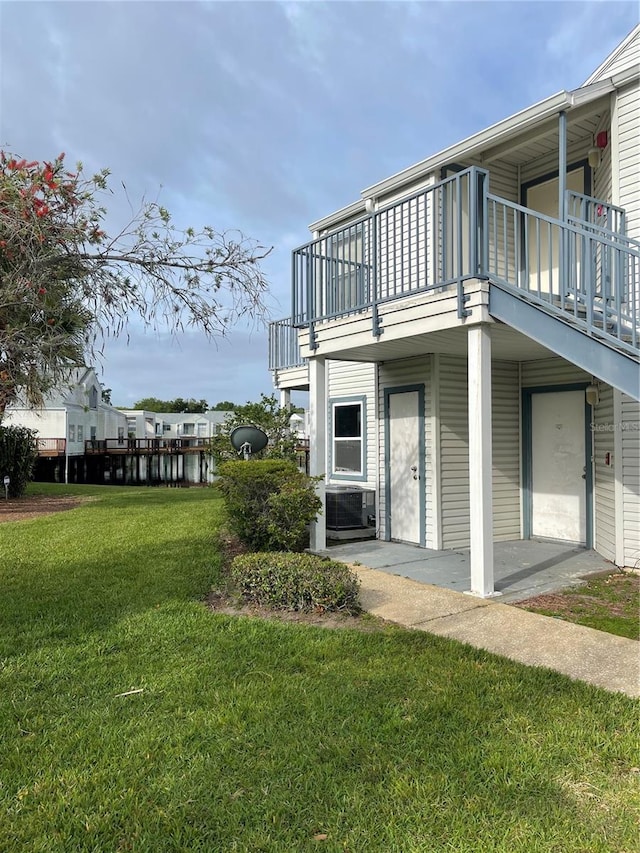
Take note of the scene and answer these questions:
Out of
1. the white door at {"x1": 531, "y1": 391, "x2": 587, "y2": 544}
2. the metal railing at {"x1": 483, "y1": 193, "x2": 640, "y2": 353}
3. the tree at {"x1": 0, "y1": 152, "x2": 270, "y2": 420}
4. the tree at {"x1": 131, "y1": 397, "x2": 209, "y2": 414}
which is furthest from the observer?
the tree at {"x1": 131, "y1": 397, "x2": 209, "y2": 414}

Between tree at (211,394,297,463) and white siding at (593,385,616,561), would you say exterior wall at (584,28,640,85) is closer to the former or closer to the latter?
white siding at (593,385,616,561)

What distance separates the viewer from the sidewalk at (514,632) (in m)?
3.81

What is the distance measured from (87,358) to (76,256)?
2.26ft

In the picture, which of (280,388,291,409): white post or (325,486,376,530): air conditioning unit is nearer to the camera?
(325,486,376,530): air conditioning unit

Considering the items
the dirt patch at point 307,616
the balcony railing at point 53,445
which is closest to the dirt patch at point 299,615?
the dirt patch at point 307,616

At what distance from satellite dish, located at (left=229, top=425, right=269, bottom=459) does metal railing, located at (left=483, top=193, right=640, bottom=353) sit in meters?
3.84

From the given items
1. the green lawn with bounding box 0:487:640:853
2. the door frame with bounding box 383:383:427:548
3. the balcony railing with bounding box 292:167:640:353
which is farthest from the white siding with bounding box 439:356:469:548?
the green lawn with bounding box 0:487:640:853

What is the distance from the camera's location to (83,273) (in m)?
4.05

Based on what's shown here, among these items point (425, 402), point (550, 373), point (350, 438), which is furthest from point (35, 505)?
point (550, 373)

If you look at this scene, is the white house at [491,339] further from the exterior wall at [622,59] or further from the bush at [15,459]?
the bush at [15,459]

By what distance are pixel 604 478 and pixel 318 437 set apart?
366cm

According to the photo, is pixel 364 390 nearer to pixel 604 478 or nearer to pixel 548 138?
pixel 604 478

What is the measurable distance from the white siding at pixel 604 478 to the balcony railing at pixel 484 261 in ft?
3.87

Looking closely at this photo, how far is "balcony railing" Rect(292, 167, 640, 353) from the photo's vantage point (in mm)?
5246
